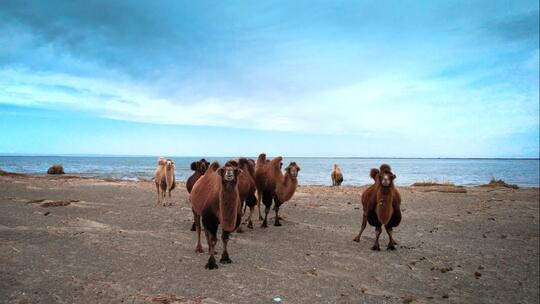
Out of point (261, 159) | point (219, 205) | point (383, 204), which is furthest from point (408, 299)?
point (261, 159)

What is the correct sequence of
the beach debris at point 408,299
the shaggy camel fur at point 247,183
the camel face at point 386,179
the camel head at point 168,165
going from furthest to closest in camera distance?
the camel head at point 168,165 < the shaggy camel fur at point 247,183 < the camel face at point 386,179 < the beach debris at point 408,299

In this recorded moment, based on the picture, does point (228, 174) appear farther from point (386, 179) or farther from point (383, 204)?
point (383, 204)

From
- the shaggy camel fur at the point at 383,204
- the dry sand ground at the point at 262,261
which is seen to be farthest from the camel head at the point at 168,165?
the shaggy camel fur at the point at 383,204

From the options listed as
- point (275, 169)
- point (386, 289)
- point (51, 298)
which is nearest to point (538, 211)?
point (275, 169)

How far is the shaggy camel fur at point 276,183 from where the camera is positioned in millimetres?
11812

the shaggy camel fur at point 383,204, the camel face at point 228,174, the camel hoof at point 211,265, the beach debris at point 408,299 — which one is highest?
the camel face at point 228,174

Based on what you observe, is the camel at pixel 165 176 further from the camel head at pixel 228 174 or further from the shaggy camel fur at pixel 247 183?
the camel head at pixel 228 174

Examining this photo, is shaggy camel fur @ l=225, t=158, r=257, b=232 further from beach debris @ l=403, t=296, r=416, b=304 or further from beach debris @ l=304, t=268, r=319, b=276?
beach debris @ l=403, t=296, r=416, b=304

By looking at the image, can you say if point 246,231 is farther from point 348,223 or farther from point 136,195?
point 136,195

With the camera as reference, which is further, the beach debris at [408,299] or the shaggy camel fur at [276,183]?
the shaggy camel fur at [276,183]

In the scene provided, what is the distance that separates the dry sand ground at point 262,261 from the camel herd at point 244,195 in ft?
1.98

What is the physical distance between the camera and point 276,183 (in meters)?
12.0

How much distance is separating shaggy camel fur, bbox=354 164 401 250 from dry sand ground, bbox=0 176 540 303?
26.6 inches

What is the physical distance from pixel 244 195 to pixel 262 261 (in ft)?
9.76
